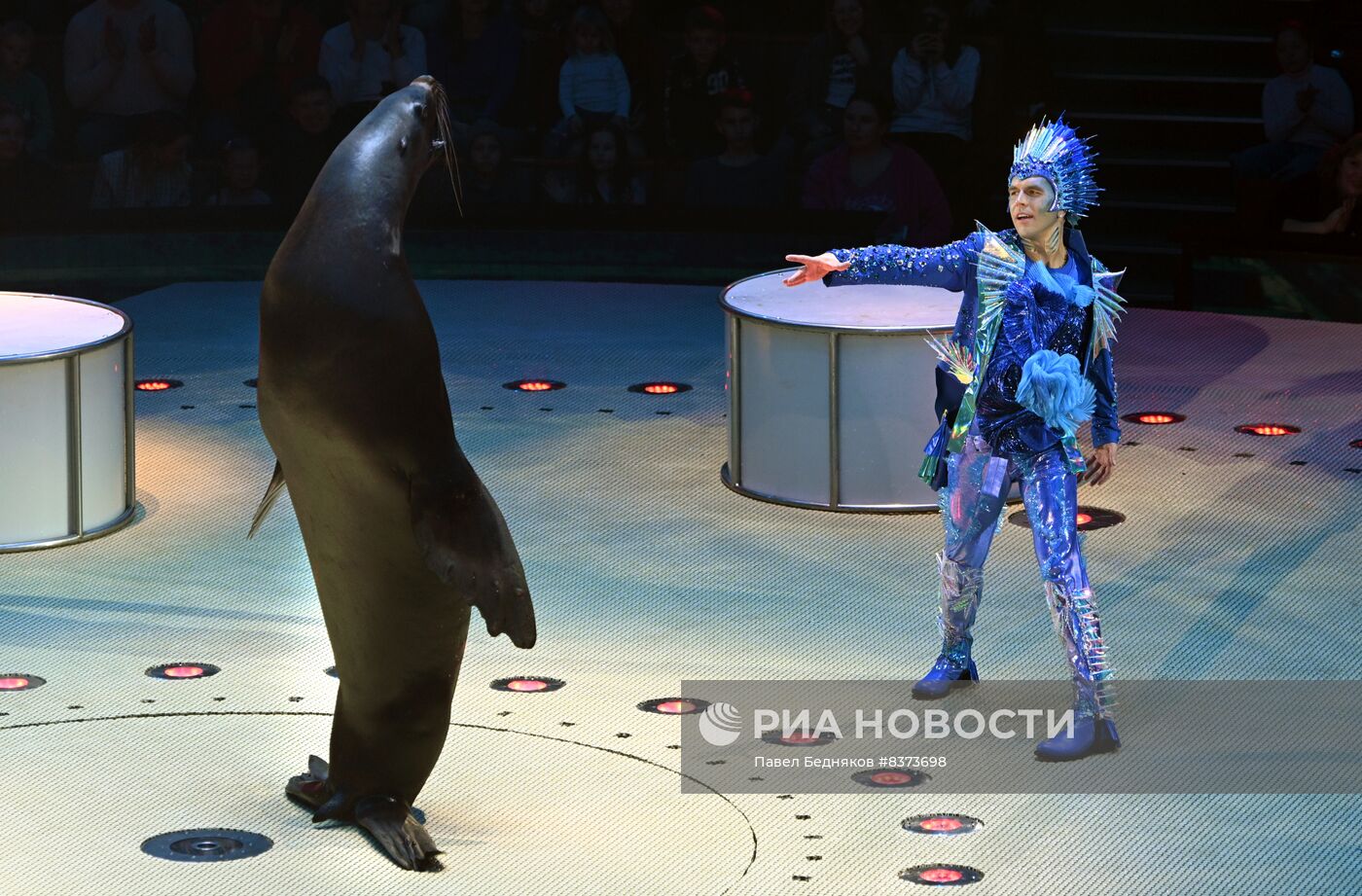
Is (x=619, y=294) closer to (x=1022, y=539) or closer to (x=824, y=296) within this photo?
(x=824, y=296)

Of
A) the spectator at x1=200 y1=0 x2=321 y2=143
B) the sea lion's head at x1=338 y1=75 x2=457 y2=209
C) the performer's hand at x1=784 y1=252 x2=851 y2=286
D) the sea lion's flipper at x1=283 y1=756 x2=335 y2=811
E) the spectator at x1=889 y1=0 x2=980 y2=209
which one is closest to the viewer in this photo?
the sea lion's head at x1=338 y1=75 x2=457 y2=209

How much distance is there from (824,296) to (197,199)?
5299 millimetres

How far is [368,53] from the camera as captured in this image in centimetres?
1241

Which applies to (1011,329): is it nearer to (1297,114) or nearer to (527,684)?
(527,684)

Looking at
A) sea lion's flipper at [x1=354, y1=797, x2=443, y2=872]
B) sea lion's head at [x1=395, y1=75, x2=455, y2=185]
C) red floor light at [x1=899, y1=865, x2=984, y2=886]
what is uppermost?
sea lion's head at [x1=395, y1=75, x2=455, y2=185]

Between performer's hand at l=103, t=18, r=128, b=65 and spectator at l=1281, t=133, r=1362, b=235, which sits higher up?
performer's hand at l=103, t=18, r=128, b=65

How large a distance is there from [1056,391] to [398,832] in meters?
1.95

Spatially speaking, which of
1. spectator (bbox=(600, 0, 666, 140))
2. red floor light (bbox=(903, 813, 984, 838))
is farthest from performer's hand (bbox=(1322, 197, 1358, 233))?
red floor light (bbox=(903, 813, 984, 838))

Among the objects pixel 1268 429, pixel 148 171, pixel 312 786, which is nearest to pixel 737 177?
pixel 148 171

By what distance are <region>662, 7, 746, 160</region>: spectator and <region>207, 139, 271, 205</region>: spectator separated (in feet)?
7.33

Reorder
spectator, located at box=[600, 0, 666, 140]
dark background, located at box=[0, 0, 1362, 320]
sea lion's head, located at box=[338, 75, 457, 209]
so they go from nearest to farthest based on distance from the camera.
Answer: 1. sea lion's head, located at box=[338, 75, 457, 209]
2. dark background, located at box=[0, 0, 1362, 320]
3. spectator, located at box=[600, 0, 666, 140]

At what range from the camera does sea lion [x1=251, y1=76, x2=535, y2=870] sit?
4434 millimetres

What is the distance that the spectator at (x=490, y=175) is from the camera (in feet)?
39.9

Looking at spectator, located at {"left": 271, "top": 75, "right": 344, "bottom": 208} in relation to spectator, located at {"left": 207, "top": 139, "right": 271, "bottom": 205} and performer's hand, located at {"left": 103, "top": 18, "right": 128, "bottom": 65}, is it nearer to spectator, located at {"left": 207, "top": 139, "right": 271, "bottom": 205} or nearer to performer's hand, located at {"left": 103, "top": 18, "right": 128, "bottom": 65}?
spectator, located at {"left": 207, "top": 139, "right": 271, "bottom": 205}
